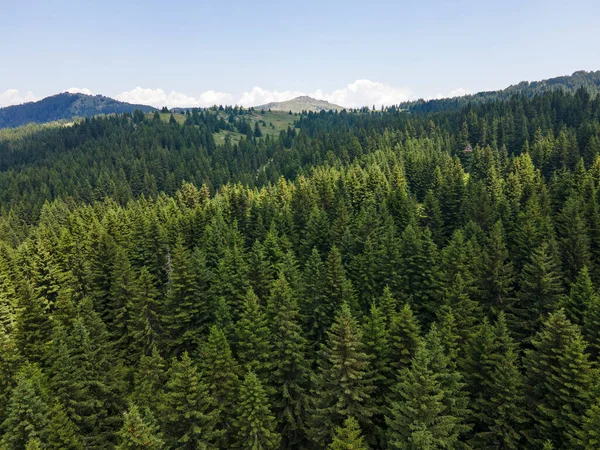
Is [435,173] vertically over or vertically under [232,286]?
over

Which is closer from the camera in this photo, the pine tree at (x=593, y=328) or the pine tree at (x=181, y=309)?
the pine tree at (x=593, y=328)

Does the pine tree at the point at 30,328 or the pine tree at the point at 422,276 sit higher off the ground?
the pine tree at the point at 422,276

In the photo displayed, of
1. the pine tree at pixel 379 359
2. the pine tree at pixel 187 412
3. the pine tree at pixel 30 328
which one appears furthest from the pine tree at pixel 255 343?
the pine tree at pixel 30 328

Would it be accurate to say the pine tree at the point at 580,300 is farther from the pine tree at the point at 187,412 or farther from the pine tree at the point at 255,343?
the pine tree at the point at 187,412

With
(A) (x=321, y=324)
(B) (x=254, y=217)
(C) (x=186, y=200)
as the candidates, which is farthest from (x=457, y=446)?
(C) (x=186, y=200)

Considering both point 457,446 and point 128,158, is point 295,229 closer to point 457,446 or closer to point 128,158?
point 457,446

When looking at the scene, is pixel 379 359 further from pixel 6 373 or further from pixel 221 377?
pixel 6 373

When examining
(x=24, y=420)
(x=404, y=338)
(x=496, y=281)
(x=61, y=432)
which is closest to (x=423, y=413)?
(x=404, y=338)
